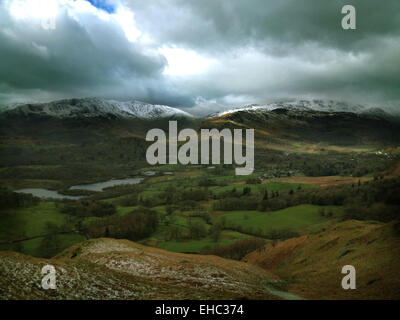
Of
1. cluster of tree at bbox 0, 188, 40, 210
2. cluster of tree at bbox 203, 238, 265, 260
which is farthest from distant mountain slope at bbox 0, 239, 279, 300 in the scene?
cluster of tree at bbox 0, 188, 40, 210

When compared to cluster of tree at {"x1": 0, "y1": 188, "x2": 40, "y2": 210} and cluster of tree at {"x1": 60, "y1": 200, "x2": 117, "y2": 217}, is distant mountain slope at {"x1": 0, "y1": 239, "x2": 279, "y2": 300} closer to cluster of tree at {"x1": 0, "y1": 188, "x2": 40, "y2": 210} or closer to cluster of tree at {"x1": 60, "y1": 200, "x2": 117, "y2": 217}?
cluster of tree at {"x1": 60, "y1": 200, "x2": 117, "y2": 217}

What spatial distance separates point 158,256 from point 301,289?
13765 millimetres

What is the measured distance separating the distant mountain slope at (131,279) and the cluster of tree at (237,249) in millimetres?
34047

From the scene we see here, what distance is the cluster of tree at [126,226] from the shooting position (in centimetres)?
8044

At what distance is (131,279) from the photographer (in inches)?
717

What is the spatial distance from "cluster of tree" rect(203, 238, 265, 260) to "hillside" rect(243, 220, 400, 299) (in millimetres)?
14817

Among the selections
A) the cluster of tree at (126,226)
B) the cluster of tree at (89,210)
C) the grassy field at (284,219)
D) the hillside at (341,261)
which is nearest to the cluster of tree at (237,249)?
the grassy field at (284,219)

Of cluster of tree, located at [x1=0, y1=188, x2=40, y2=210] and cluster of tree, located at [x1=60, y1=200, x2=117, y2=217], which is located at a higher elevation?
cluster of tree, located at [x1=0, y1=188, x2=40, y2=210]

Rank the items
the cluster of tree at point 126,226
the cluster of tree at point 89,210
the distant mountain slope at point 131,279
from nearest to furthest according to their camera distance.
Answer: the distant mountain slope at point 131,279
the cluster of tree at point 126,226
the cluster of tree at point 89,210

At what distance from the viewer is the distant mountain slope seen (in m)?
14.3

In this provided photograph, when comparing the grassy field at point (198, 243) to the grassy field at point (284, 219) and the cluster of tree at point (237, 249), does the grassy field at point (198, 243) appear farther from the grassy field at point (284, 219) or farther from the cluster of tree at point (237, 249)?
the grassy field at point (284, 219)

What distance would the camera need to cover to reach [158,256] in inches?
1049

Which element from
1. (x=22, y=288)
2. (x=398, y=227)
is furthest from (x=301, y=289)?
(x=22, y=288)
